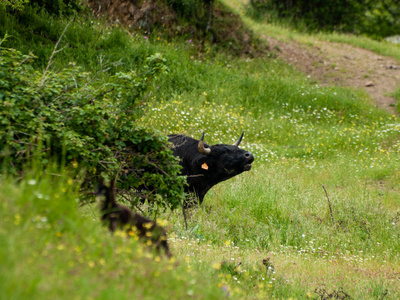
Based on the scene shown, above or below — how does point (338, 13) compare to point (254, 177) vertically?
above

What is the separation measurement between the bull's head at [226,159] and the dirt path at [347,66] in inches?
477

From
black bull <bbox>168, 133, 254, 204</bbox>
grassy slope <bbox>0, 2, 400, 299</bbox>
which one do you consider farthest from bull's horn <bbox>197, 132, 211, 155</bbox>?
grassy slope <bbox>0, 2, 400, 299</bbox>

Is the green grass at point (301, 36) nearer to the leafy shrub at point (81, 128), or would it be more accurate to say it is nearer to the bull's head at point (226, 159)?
the bull's head at point (226, 159)

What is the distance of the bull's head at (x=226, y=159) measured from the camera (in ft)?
24.9

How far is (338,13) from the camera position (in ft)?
93.9

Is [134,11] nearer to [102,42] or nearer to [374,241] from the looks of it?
[102,42]

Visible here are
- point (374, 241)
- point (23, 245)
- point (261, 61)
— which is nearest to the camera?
point (23, 245)

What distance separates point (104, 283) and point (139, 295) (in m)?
0.23

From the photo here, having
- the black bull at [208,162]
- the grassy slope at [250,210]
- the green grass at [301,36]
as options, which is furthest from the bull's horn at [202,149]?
the green grass at [301,36]

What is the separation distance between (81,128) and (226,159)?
3.41 m

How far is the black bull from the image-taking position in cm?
762

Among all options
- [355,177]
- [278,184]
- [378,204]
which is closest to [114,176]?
[278,184]

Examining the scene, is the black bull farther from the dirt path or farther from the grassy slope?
the dirt path

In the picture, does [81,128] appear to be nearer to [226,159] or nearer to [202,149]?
[202,149]
